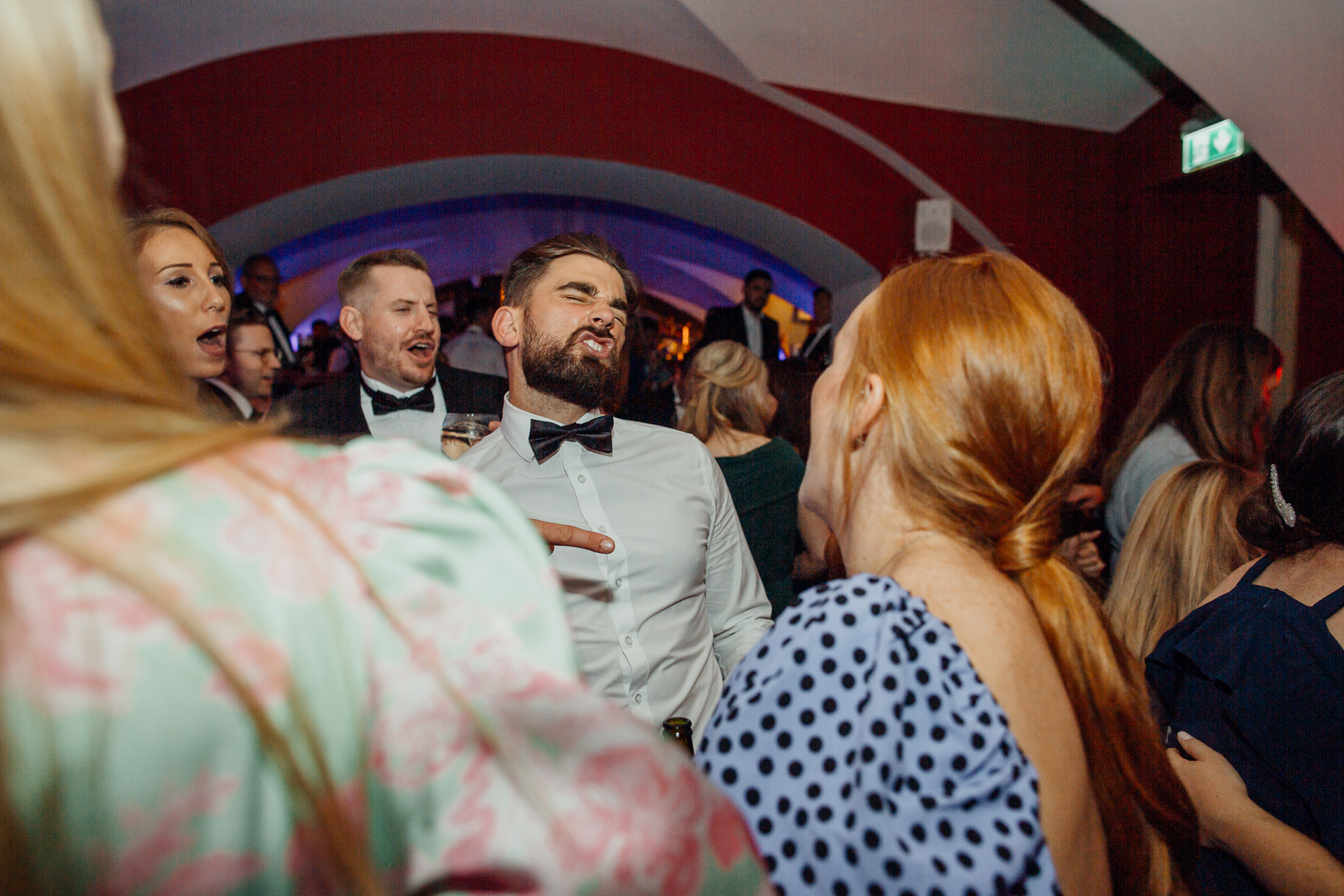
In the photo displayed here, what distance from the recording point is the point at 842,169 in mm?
6758

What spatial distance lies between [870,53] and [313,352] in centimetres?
612

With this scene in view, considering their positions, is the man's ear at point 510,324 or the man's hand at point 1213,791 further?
the man's ear at point 510,324

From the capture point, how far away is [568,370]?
2090 millimetres

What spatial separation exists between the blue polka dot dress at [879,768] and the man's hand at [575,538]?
39 cm

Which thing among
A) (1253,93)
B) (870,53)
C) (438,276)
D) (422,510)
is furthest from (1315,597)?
(438,276)

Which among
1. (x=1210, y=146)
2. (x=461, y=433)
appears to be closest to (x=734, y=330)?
(x=1210, y=146)

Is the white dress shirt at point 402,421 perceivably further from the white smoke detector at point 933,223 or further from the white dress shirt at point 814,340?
the white dress shirt at point 814,340

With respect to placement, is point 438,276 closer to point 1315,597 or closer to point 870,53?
point 870,53

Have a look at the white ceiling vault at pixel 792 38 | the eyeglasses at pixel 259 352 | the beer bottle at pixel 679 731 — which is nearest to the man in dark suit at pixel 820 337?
the white ceiling vault at pixel 792 38

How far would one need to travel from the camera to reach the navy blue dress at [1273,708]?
1.26m

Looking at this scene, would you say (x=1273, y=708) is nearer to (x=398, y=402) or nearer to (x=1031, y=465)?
(x=1031, y=465)

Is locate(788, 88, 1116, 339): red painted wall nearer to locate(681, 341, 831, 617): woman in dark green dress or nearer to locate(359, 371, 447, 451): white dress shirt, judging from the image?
locate(681, 341, 831, 617): woman in dark green dress

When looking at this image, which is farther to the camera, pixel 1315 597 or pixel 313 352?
pixel 313 352

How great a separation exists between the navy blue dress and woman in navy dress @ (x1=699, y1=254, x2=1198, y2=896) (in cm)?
35
